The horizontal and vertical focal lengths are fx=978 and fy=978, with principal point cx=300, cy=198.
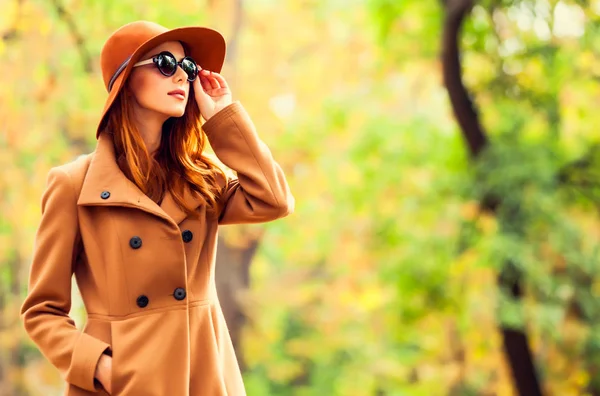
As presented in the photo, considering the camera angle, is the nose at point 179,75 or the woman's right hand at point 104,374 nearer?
the woman's right hand at point 104,374

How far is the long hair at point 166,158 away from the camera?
235cm

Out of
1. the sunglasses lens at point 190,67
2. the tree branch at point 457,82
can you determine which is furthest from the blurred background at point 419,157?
the sunglasses lens at point 190,67

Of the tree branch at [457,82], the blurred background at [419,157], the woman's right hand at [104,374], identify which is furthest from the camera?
the blurred background at [419,157]

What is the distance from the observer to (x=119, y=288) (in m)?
2.26

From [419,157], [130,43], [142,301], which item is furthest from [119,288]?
[419,157]

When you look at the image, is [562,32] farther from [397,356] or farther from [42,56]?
[397,356]

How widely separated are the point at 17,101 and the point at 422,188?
153 inches

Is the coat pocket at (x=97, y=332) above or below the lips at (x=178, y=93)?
below

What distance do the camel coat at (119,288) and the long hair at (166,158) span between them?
1.4 inches

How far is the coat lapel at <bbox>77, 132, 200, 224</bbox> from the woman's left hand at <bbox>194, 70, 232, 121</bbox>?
22cm

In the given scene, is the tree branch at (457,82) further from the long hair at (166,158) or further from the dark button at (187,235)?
the dark button at (187,235)

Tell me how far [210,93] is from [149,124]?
0.61ft

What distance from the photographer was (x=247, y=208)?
2432mm

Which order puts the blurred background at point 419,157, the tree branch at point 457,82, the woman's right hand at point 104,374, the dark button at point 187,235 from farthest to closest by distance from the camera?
the blurred background at point 419,157 → the tree branch at point 457,82 → the dark button at point 187,235 → the woman's right hand at point 104,374
